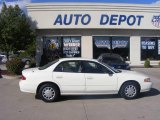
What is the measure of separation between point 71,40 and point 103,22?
9.79 feet

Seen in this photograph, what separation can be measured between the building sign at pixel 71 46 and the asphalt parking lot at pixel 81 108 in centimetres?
1502

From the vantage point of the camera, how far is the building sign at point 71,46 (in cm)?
2761

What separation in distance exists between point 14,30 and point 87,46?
6.45 meters

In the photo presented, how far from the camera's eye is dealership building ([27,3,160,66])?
26.4 m

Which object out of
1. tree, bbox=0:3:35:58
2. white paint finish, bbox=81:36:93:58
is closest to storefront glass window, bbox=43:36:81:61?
white paint finish, bbox=81:36:93:58

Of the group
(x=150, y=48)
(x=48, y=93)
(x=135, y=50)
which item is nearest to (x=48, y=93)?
(x=48, y=93)

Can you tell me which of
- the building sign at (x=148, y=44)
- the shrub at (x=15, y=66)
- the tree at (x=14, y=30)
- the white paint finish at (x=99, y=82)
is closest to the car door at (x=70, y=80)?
the white paint finish at (x=99, y=82)

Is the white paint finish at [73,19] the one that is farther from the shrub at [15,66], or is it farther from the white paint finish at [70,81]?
the white paint finish at [70,81]

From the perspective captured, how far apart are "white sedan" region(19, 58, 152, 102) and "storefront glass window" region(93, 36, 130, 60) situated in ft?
53.2

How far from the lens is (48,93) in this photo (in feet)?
36.6

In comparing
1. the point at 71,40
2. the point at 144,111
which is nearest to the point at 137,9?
the point at 71,40

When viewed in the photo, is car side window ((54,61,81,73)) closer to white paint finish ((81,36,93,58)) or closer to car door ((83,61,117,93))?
car door ((83,61,117,93))

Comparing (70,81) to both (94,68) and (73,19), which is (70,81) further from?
(73,19)

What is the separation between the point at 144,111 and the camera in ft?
31.4
